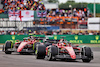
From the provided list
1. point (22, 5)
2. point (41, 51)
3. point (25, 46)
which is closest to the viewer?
point (41, 51)

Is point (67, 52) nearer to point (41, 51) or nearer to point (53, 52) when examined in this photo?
point (53, 52)

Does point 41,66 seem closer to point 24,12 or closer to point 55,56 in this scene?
point 55,56

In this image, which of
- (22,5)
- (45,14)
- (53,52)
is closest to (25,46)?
(53,52)

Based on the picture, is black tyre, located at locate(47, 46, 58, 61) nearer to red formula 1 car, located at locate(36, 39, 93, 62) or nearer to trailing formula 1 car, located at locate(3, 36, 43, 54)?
red formula 1 car, located at locate(36, 39, 93, 62)

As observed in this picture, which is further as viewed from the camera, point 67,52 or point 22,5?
point 22,5

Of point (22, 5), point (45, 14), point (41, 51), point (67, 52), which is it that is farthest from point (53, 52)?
point (22, 5)

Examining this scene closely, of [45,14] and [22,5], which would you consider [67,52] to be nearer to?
[45,14]

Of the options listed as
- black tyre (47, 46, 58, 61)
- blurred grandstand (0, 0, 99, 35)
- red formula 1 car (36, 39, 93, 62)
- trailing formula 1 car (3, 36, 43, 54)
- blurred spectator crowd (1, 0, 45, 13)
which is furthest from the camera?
blurred spectator crowd (1, 0, 45, 13)

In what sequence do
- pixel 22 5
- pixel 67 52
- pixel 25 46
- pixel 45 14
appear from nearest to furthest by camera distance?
pixel 67 52
pixel 25 46
pixel 45 14
pixel 22 5

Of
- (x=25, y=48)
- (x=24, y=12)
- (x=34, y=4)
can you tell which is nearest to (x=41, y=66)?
(x=25, y=48)

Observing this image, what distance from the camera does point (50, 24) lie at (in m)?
49.3

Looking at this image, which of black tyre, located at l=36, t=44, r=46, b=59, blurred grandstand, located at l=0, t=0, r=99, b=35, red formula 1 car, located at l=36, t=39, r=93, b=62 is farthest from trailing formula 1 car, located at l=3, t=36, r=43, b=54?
blurred grandstand, located at l=0, t=0, r=99, b=35

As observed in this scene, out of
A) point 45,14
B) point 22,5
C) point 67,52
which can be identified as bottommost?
point 67,52

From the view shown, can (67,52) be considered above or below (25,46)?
below
